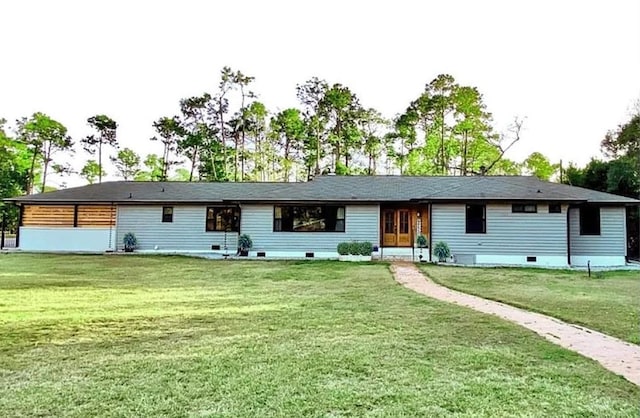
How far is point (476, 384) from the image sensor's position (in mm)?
3846

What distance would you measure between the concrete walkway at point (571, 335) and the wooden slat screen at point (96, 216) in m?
15.1

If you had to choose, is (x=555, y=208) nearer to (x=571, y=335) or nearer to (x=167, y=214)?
(x=571, y=335)

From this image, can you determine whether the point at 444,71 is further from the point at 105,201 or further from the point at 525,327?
the point at 525,327

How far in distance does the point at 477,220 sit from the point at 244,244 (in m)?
8.51

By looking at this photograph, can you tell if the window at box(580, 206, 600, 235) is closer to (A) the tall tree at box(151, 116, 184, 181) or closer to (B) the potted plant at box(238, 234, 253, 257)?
(B) the potted plant at box(238, 234, 253, 257)

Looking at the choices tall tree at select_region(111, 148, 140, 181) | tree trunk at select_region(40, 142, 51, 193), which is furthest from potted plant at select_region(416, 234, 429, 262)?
tree trunk at select_region(40, 142, 51, 193)

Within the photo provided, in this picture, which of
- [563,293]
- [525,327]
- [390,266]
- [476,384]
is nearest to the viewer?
[476,384]

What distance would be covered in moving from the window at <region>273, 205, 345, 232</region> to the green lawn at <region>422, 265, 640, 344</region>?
14.5 ft

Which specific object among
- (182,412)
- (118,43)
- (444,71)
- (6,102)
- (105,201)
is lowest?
(182,412)

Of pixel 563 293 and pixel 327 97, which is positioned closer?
pixel 563 293

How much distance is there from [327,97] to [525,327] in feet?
95.4

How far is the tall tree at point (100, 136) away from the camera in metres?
34.8

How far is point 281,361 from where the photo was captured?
4457 millimetres

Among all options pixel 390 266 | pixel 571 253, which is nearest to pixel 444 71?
pixel 571 253
